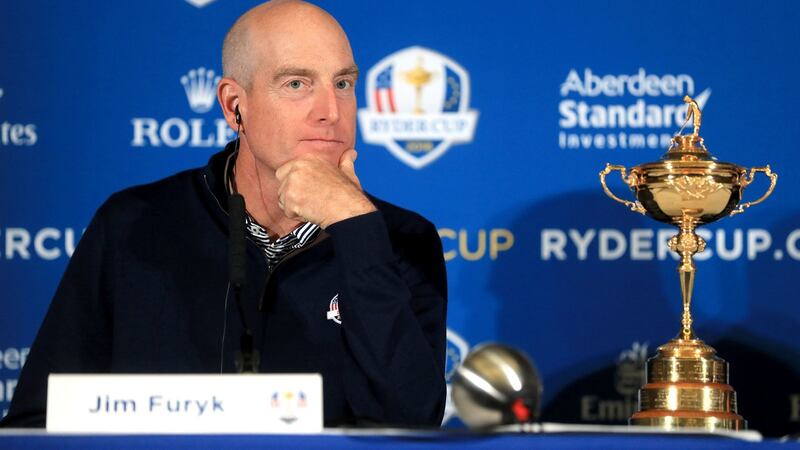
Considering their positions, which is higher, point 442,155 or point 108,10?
point 108,10

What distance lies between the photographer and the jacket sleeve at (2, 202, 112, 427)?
2410 mm

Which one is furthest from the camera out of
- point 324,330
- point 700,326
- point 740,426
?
point 700,326

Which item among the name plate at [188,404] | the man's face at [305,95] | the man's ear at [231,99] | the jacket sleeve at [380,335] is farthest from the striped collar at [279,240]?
the name plate at [188,404]

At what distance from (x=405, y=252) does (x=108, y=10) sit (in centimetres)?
136

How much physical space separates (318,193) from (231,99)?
1.62ft

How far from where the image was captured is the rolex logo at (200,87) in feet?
11.5

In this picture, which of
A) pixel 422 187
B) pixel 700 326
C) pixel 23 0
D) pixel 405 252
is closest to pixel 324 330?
pixel 405 252

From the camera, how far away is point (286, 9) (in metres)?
2.71

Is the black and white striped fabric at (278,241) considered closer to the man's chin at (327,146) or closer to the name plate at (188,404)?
the man's chin at (327,146)

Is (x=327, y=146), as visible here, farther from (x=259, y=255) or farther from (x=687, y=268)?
(x=687, y=268)

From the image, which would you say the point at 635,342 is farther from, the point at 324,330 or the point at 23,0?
the point at 23,0

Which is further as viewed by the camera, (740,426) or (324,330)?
(740,426)

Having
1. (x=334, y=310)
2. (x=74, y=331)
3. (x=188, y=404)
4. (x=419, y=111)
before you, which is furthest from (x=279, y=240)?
(x=188, y=404)

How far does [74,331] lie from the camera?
2.51 metres
